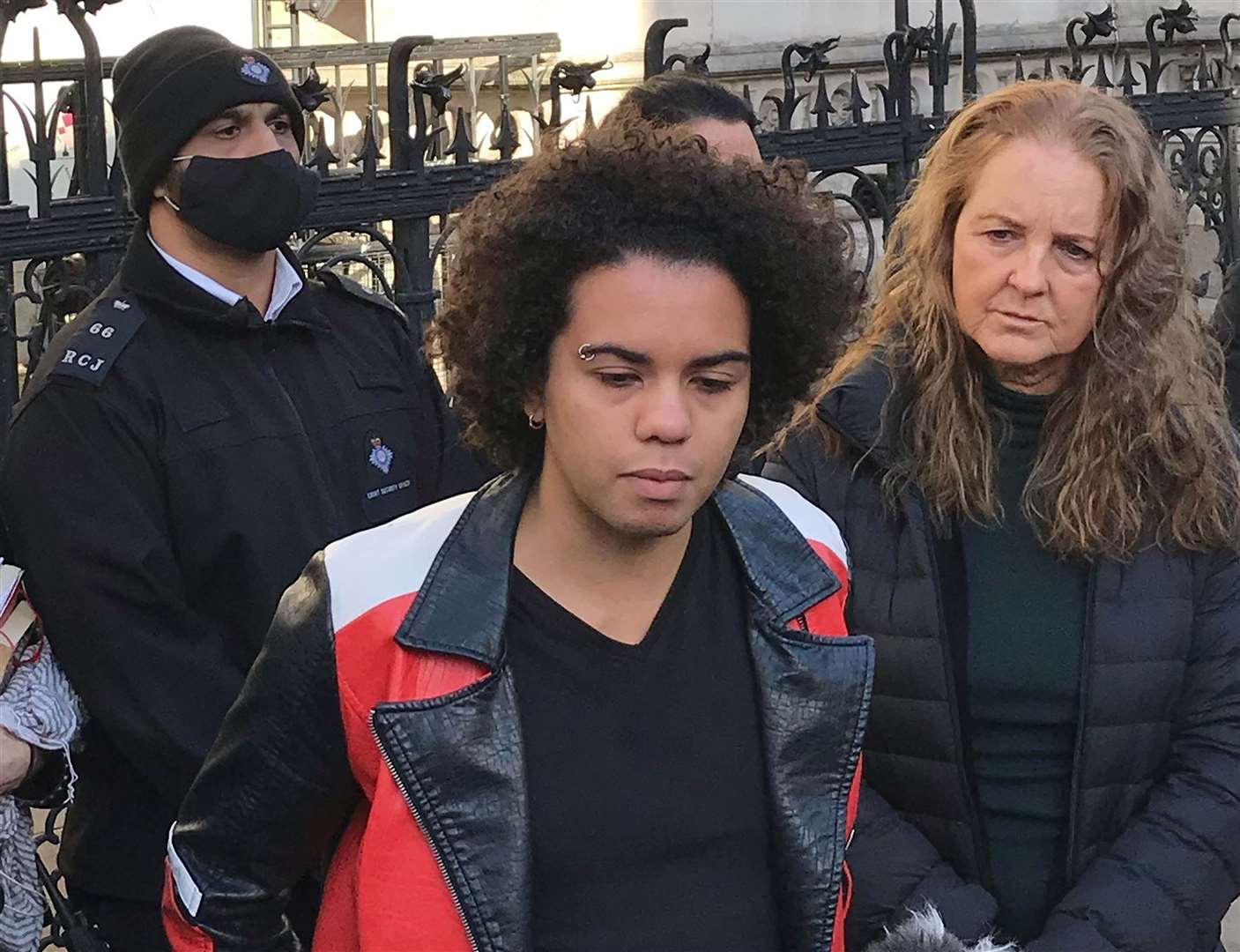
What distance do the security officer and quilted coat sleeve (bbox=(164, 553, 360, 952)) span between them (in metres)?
0.62

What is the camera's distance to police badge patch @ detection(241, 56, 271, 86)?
3.07 metres

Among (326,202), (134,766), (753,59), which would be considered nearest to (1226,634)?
(134,766)

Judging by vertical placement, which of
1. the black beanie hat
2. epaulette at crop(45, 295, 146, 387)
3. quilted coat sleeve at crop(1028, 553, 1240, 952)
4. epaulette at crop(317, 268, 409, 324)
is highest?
the black beanie hat

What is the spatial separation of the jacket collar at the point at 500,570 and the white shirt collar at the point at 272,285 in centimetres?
105

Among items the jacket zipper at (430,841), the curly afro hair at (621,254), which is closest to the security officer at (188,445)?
the curly afro hair at (621,254)

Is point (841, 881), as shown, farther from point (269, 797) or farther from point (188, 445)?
point (188, 445)

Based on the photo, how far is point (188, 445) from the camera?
2791 millimetres

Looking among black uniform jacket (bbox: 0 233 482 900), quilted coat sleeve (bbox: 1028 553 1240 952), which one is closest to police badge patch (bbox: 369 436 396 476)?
black uniform jacket (bbox: 0 233 482 900)

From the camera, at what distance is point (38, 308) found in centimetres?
376

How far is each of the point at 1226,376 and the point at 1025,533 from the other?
149cm

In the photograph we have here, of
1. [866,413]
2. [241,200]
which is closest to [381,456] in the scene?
[241,200]

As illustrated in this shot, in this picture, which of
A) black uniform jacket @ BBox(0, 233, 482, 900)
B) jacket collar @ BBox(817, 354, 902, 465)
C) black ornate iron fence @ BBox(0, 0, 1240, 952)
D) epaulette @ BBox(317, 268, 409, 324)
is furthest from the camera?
black ornate iron fence @ BBox(0, 0, 1240, 952)

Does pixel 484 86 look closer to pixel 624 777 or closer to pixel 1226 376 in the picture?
pixel 1226 376

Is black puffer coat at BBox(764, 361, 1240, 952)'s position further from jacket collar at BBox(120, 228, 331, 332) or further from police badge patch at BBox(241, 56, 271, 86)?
police badge patch at BBox(241, 56, 271, 86)
